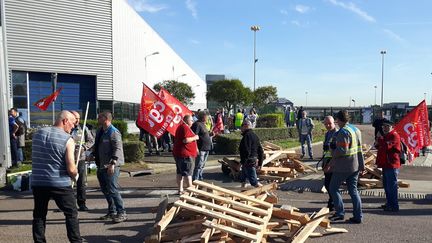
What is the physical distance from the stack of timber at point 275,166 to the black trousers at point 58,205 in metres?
7.18

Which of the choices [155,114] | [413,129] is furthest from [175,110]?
[413,129]

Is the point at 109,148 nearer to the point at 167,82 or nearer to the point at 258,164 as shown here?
the point at 258,164

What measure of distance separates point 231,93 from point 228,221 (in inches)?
2243

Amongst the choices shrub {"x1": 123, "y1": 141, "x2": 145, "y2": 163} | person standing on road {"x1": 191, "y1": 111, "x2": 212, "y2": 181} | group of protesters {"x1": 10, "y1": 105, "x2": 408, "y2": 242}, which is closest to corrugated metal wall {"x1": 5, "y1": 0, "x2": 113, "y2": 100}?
shrub {"x1": 123, "y1": 141, "x2": 145, "y2": 163}

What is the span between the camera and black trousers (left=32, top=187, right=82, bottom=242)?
5.65 m

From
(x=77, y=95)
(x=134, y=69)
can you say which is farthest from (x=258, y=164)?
(x=134, y=69)

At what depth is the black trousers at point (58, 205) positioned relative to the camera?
18.5 feet

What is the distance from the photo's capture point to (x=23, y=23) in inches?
1276

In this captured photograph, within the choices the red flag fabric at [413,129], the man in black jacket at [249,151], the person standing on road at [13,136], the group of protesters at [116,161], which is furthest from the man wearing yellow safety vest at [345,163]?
the person standing on road at [13,136]

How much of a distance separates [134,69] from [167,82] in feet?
42.9

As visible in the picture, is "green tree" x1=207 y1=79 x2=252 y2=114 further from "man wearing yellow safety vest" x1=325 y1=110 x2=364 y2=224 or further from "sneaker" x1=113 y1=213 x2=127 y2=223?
"sneaker" x1=113 y1=213 x2=127 y2=223

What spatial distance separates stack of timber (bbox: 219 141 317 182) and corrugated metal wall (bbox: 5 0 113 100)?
24.5 m

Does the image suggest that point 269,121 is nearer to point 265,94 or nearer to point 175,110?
point 175,110

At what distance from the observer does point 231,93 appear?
62781mm
